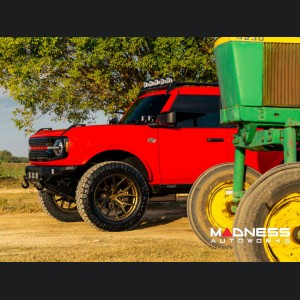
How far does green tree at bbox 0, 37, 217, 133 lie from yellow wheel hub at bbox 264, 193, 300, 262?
35.5 ft

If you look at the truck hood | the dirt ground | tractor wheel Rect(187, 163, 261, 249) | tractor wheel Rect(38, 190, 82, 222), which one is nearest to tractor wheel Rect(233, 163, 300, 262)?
the dirt ground

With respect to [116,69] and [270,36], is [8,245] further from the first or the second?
[116,69]

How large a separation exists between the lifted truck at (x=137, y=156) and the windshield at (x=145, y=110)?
0.6 inches

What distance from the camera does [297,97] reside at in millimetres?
5613

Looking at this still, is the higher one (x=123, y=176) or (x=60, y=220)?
(x=123, y=176)

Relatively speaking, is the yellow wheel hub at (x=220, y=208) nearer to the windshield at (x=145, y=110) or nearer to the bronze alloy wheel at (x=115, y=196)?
the bronze alloy wheel at (x=115, y=196)

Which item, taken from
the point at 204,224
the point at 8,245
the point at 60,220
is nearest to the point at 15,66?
the point at 60,220

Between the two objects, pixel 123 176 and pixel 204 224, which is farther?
pixel 123 176

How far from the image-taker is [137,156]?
9844 millimetres

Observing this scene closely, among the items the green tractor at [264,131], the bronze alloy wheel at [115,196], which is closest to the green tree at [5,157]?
the bronze alloy wheel at [115,196]

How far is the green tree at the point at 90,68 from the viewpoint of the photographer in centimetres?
1588

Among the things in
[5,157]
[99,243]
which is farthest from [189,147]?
[5,157]

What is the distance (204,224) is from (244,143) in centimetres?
167

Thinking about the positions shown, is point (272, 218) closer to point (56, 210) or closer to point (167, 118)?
point (167, 118)
